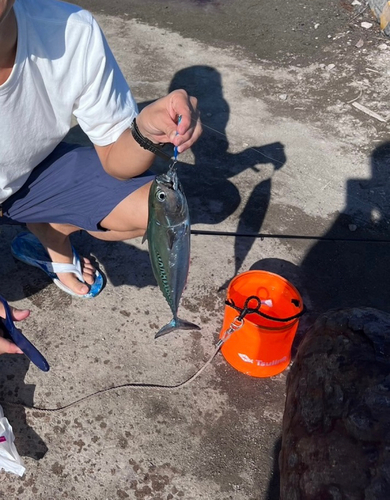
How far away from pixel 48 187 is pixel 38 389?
1.09m

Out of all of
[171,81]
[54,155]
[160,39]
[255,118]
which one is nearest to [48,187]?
[54,155]

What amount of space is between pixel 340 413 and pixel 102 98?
174 cm

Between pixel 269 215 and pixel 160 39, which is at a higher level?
pixel 160 39

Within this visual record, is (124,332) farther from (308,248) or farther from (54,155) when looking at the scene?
(308,248)

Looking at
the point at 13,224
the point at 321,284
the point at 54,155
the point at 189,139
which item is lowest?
the point at 321,284

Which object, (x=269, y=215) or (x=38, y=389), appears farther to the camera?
(x=269, y=215)

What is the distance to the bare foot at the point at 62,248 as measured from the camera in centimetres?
289

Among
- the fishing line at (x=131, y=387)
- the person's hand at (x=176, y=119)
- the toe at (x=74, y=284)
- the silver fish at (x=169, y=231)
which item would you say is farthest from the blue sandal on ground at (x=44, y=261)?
the person's hand at (x=176, y=119)

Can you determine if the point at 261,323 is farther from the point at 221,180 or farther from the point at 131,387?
the point at 221,180

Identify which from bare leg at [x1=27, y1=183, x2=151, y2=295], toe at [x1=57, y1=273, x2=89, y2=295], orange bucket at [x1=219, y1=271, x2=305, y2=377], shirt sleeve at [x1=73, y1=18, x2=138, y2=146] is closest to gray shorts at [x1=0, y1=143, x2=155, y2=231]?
bare leg at [x1=27, y1=183, x2=151, y2=295]

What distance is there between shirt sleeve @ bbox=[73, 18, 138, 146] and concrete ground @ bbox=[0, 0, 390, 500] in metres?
1.11

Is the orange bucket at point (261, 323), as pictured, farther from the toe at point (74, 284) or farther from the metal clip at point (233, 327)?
the toe at point (74, 284)

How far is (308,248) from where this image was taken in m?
3.29

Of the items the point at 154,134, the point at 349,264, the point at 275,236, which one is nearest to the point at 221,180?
the point at 275,236
